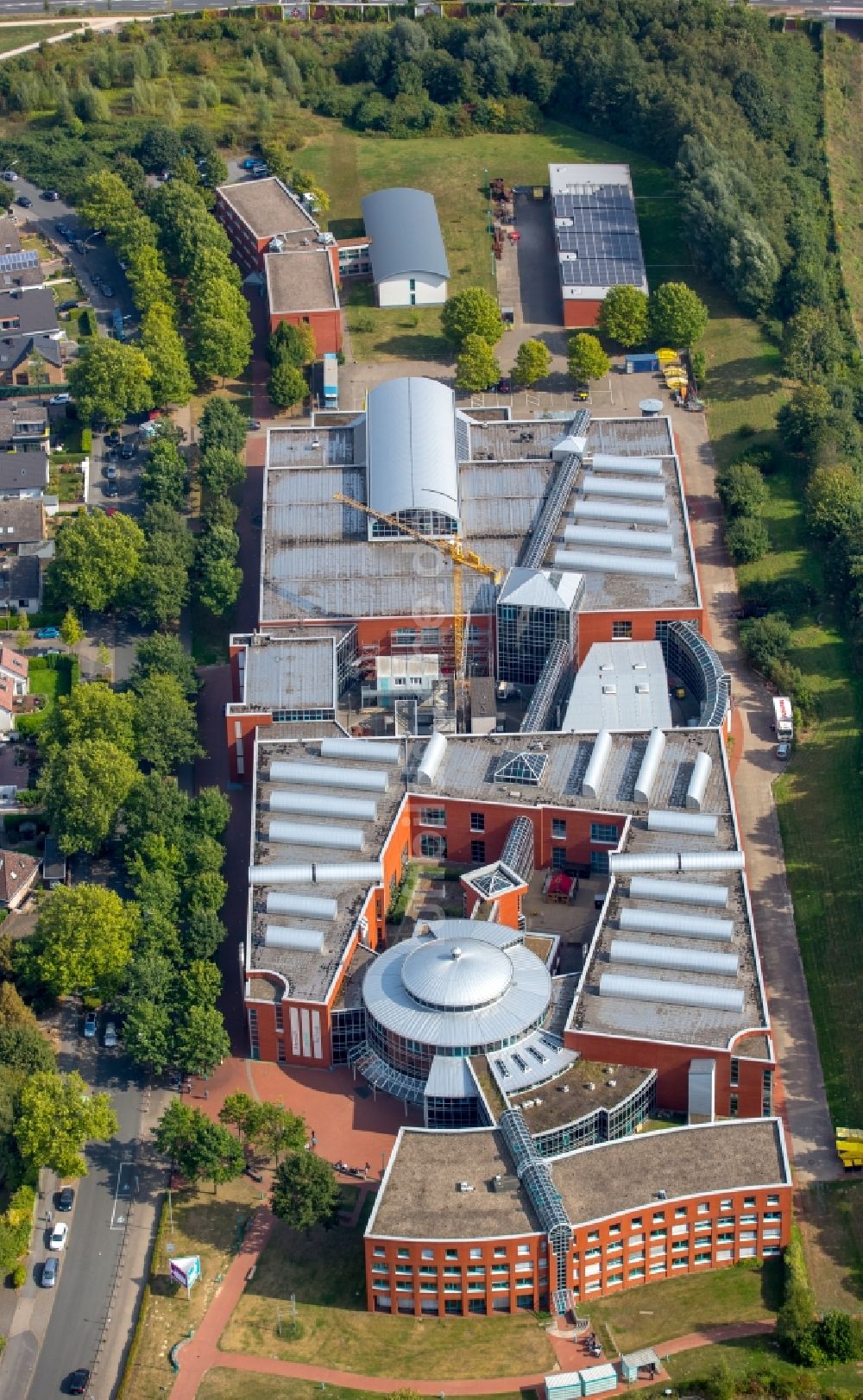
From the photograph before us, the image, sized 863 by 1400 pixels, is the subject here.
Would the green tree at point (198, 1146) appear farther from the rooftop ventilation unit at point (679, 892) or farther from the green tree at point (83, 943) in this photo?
the rooftop ventilation unit at point (679, 892)

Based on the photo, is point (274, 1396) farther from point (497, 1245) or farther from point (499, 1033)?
point (499, 1033)

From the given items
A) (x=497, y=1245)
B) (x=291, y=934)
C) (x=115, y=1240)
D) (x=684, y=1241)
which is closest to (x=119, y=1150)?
(x=115, y=1240)

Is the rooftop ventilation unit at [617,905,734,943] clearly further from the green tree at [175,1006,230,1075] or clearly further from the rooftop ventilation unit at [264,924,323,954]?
the green tree at [175,1006,230,1075]

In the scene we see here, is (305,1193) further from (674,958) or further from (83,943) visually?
(674,958)

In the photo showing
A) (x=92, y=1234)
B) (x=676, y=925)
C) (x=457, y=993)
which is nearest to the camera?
(x=92, y=1234)

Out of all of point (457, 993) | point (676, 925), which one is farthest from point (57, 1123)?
point (676, 925)

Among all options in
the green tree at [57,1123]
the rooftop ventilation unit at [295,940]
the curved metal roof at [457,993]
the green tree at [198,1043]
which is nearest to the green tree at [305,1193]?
the curved metal roof at [457,993]

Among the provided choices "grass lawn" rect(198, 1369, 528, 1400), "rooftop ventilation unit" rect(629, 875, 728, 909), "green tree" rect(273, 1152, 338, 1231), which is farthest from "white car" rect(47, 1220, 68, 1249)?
"rooftop ventilation unit" rect(629, 875, 728, 909)
